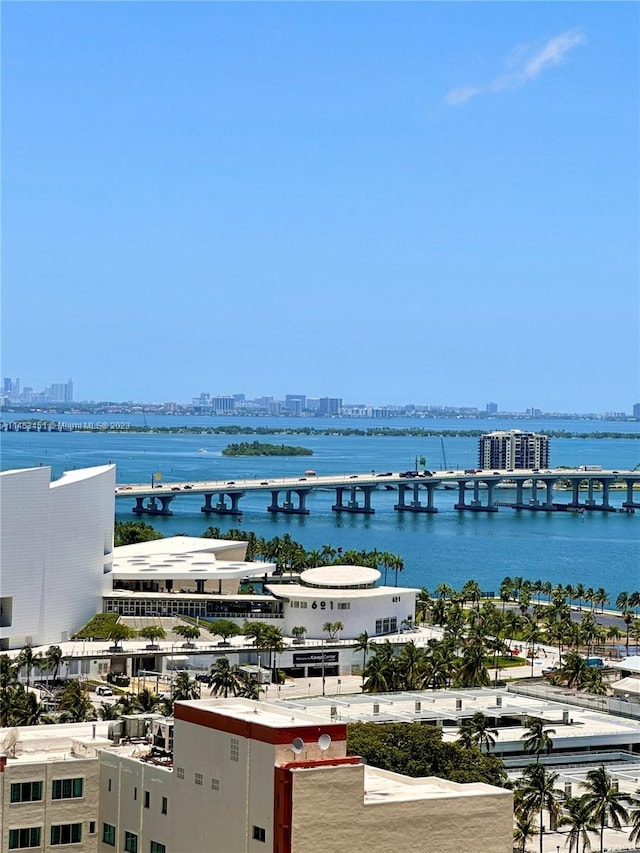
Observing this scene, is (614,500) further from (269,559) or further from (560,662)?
(560,662)

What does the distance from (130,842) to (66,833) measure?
92 cm

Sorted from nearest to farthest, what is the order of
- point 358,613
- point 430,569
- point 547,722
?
1. point 547,722
2. point 358,613
3. point 430,569

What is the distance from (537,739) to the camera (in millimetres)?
40719

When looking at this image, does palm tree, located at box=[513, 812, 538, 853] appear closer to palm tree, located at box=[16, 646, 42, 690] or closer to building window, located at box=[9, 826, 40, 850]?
building window, located at box=[9, 826, 40, 850]

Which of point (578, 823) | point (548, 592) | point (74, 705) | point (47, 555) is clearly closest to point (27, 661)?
point (47, 555)

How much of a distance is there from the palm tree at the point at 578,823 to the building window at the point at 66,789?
13.1m

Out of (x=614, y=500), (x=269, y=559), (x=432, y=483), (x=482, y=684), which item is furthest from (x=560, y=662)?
(x=614, y=500)

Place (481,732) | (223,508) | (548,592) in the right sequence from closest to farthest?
(481,732)
(548,592)
(223,508)

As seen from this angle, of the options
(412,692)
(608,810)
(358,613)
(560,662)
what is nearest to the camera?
(608,810)

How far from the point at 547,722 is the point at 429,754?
868cm

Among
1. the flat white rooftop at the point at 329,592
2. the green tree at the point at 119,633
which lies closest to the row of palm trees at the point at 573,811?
the green tree at the point at 119,633

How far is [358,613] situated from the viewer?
198 feet

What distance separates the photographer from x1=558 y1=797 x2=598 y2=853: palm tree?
3297 cm

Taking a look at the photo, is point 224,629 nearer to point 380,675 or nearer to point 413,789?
point 380,675
